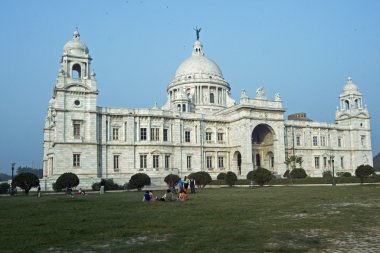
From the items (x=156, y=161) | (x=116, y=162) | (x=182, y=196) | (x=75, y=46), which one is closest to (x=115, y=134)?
(x=116, y=162)

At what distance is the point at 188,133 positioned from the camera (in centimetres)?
6562

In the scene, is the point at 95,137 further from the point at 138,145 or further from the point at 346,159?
the point at 346,159

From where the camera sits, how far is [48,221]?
633 inches

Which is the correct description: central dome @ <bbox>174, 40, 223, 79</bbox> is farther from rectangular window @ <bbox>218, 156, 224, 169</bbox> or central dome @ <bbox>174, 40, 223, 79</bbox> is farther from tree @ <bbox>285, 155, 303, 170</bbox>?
tree @ <bbox>285, 155, 303, 170</bbox>

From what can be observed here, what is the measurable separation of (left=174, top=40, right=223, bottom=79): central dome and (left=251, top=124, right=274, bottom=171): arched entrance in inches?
774

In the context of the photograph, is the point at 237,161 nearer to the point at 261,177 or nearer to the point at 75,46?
the point at 261,177

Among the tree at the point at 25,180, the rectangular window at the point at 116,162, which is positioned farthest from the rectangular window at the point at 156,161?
the tree at the point at 25,180

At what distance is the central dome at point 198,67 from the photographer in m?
85.0

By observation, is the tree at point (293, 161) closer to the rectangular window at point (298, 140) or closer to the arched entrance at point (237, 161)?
the rectangular window at point (298, 140)

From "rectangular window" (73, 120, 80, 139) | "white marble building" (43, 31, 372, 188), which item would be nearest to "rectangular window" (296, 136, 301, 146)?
"white marble building" (43, 31, 372, 188)

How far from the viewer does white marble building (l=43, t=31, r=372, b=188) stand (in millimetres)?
54719

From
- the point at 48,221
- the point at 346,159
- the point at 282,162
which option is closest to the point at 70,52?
the point at 282,162

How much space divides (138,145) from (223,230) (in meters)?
48.1

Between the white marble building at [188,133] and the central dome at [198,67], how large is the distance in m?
0.22
